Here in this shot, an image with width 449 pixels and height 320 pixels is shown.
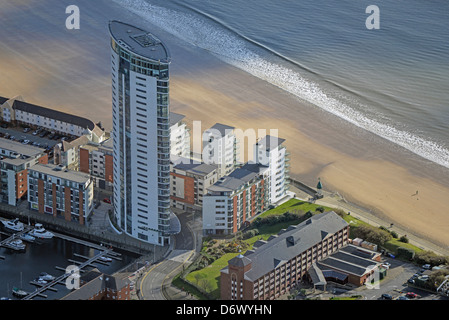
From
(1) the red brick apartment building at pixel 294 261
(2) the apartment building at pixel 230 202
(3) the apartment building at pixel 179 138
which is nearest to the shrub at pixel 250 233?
(2) the apartment building at pixel 230 202

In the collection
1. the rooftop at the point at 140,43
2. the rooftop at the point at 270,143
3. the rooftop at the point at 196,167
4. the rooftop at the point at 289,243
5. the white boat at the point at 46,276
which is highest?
the rooftop at the point at 140,43

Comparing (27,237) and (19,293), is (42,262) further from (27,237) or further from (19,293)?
(19,293)

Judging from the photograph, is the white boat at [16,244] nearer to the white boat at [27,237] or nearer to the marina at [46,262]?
the marina at [46,262]

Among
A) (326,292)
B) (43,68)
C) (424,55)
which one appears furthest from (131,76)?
(424,55)

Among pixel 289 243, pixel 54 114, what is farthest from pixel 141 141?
pixel 54 114

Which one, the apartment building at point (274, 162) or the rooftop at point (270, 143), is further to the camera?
the rooftop at point (270, 143)

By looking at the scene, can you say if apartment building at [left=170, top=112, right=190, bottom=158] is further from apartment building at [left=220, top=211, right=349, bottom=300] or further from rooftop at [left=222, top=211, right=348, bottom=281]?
apartment building at [left=220, top=211, right=349, bottom=300]
